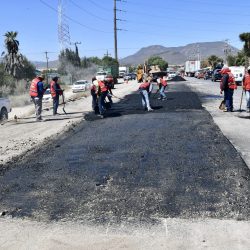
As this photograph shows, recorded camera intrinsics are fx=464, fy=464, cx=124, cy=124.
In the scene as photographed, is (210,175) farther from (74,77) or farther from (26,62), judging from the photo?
(74,77)

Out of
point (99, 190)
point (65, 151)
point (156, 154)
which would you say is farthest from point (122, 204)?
point (65, 151)

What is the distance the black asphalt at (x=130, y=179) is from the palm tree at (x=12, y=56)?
5805cm

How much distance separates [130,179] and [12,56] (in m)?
64.4

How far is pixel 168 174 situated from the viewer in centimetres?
817

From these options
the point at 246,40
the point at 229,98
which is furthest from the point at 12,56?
the point at 229,98

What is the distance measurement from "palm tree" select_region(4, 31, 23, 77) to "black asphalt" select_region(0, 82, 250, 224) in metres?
58.0

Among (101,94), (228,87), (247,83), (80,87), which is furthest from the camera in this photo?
(80,87)

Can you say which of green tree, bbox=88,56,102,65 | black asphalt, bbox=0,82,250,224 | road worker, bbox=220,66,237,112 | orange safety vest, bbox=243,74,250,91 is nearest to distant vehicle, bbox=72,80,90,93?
road worker, bbox=220,66,237,112

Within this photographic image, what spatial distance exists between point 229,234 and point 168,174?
2803 mm

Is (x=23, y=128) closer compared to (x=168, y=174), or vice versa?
(x=168, y=174)

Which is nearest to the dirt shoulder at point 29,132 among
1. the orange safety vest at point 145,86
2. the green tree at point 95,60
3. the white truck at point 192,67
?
the orange safety vest at point 145,86

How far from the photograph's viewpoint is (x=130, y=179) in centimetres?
793

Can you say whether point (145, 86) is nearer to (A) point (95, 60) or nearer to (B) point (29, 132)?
(B) point (29, 132)

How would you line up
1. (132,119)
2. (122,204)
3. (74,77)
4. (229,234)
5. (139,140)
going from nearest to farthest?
(229,234)
(122,204)
(139,140)
(132,119)
(74,77)
